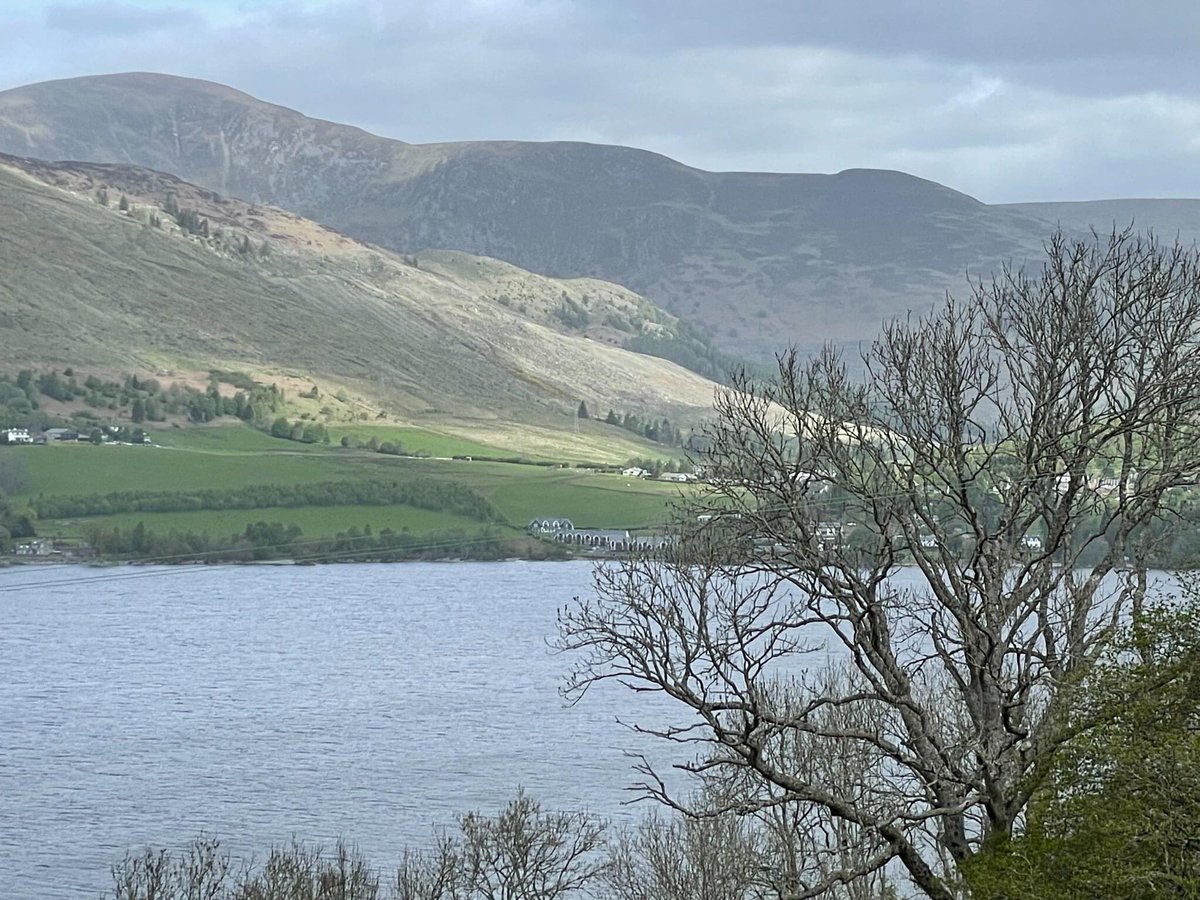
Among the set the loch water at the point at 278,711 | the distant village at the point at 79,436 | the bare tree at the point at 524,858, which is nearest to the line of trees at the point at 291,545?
the loch water at the point at 278,711

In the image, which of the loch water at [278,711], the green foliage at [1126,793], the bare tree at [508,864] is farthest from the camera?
the loch water at [278,711]

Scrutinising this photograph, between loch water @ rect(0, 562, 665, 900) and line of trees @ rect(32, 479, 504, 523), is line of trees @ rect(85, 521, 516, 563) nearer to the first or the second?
loch water @ rect(0, 562, 665, 900)

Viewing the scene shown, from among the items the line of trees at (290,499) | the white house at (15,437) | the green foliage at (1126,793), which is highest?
the green foliage at (1126,793)

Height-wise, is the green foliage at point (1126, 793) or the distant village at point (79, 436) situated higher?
the green foliage at point (1126, 793)

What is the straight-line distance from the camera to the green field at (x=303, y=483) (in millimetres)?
154250

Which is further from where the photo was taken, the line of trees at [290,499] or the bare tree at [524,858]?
the line of trees at [290,499]

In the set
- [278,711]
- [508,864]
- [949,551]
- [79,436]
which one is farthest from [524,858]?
[79,436]

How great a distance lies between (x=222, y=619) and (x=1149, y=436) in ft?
392

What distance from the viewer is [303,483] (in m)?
163

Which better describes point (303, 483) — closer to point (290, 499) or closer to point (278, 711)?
point (290, 499)

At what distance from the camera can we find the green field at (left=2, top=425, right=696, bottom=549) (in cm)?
15425

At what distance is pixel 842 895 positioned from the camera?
127 ft

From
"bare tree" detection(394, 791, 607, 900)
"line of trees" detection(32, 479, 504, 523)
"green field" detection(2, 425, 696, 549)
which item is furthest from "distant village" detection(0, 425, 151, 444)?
"bare tree" detection(394, 791, 607, 900)

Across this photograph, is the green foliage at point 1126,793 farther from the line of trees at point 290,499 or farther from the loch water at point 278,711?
the line of trees at point 290,499
